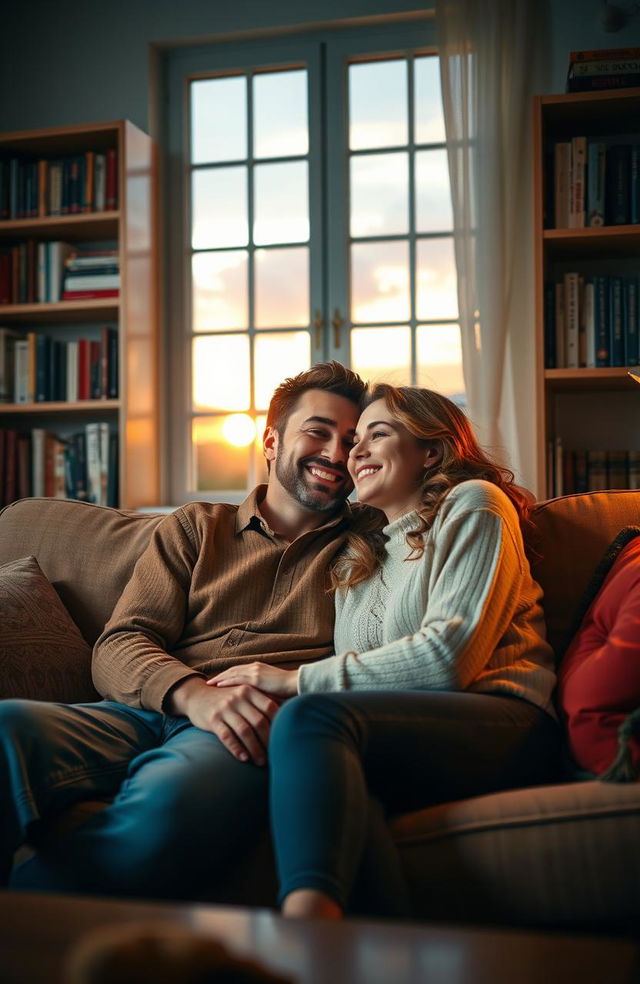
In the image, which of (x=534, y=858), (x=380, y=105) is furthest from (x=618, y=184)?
(x=534, y=858)

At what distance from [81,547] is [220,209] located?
2.12 metres

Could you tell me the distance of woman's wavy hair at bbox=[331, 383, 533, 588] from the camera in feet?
5.46

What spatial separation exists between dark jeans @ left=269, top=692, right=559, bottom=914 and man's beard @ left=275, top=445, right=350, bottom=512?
0.63 metres

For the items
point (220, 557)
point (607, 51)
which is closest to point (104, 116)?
point (607, 51)

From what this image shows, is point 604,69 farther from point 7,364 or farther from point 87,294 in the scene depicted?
point 7,364

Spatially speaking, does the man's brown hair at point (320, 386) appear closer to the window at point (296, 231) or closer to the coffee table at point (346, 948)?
the coffee table at point (346, 948)

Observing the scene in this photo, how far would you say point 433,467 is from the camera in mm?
1718

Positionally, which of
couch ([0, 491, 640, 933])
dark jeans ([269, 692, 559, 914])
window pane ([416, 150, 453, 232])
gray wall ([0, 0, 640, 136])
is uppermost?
gray wall ([0, 0, 640, 136])

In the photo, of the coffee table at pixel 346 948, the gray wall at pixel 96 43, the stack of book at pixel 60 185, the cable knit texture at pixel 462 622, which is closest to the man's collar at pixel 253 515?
the cable knit texture at pixel 462 622

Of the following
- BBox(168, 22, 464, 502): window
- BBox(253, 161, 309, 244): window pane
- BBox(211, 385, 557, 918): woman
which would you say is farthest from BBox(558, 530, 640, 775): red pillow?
BBox(253, 161, 309, 244): window pane

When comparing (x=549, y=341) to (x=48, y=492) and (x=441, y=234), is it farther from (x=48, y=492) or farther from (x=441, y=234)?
(x=48, y=492)

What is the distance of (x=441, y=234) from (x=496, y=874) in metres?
2.78

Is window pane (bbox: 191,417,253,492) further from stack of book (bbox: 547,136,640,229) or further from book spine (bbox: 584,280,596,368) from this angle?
stack of book (bbox: 547,136,640,229)

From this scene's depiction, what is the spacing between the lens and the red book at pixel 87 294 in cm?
349
